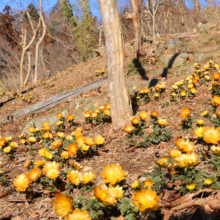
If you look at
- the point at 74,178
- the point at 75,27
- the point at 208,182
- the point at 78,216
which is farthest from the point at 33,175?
the point at 75,27

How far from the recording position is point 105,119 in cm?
497

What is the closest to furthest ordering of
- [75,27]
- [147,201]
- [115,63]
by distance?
[147,201] → [115,63] → [75,27]

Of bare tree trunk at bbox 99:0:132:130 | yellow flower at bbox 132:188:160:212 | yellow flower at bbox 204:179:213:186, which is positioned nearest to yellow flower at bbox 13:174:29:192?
yellow flower at bbox 132:188:160:212

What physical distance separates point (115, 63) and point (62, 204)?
3.20m

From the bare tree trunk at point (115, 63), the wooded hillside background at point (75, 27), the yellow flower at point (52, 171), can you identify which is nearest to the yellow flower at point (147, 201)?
the yellow flower at point (52, 171)

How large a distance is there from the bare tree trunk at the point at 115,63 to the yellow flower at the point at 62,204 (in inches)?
116

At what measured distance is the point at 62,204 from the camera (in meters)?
1.39

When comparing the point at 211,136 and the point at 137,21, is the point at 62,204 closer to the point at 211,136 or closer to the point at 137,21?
the point at 211,136

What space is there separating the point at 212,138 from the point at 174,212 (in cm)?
64

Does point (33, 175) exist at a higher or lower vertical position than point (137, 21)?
lower

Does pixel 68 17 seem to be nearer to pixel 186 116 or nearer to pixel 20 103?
pixel 20 103

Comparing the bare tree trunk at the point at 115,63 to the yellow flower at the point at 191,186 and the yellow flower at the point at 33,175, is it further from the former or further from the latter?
the yellow flower at the point at 191,186

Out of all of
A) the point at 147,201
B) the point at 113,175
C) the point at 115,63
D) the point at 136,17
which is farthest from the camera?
the point at 136,17

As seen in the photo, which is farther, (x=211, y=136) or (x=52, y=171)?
(x=52, y=171)
